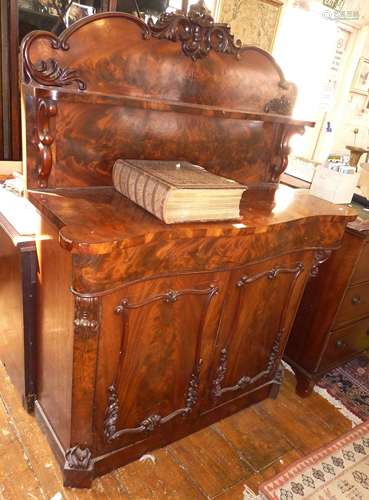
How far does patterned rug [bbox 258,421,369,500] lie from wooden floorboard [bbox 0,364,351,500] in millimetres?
40

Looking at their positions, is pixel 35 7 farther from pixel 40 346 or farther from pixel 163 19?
pixel 40 346

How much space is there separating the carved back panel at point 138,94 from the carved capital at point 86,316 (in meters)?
0.41

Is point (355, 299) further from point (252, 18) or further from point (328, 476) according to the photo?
point (252, 18)

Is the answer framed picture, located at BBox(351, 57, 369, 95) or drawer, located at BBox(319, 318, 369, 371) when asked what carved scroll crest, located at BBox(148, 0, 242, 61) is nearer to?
drawer, located at BBox(319, 318, 369, 371)

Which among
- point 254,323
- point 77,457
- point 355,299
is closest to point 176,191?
point 254,323

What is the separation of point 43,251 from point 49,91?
48cm

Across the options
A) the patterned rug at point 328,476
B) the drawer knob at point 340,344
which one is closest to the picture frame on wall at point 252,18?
the drawer knob at point 340,344

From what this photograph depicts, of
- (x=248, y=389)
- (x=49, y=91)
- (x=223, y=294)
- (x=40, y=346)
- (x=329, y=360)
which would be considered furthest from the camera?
(x=329, y=360)

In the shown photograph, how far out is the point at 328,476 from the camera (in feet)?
5.13

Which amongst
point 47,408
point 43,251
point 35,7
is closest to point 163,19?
point 43,251

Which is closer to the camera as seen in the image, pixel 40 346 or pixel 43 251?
pixel 43 251

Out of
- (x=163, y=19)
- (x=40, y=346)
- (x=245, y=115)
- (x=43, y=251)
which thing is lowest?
(x=40, y=346)

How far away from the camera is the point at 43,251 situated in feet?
3.98

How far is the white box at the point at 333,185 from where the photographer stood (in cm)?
171
